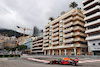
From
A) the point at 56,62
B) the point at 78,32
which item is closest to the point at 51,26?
the point at 78,32

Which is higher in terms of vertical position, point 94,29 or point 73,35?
point 94,29

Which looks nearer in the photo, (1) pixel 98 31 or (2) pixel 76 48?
(1) pixel 98 31

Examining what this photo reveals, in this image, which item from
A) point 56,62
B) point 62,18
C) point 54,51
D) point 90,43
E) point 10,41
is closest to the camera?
point 56,62

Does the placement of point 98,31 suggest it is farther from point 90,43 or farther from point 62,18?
point 62,18

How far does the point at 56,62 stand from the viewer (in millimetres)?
16109

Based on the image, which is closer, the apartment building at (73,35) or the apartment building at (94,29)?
the apartment building at (94,29)

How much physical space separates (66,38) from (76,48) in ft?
29.5

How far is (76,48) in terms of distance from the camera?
142ft

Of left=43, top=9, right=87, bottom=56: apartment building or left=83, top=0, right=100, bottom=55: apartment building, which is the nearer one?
left=83, top=0, right=100, bottom=55: apartment building

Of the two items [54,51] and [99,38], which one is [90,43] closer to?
[99,38]

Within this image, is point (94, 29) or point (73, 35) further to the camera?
point (73, 35)

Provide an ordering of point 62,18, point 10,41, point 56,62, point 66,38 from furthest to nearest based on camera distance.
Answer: point 62,18
point 66,38
point 10,41
point 56,62

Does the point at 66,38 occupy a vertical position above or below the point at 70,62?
above

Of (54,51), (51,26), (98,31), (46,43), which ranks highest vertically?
(51,26)
